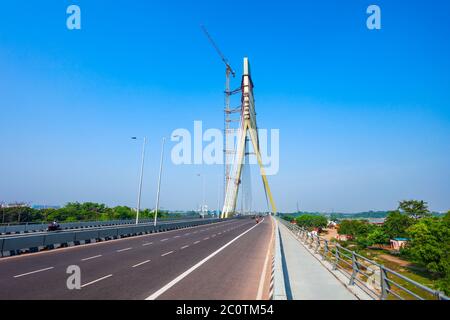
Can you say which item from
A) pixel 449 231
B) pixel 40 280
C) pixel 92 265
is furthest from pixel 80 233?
pixel 449 231

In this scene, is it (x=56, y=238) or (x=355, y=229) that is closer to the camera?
(x=56, y=238)

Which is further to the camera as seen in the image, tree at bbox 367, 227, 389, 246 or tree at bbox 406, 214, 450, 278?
tree at bbox 367, 227, 389, 246

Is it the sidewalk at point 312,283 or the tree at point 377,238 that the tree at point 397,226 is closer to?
the tree at point 377,238

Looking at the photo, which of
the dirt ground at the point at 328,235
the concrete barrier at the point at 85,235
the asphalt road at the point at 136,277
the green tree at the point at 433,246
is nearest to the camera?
the asphalt road at the point at 136,277

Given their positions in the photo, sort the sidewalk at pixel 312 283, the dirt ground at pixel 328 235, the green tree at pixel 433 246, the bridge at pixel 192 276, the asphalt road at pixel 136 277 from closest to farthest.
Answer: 1. the sidewalk at pixel 312 283
2. the bridge at pixel 192 276
3. the asphalt road at pixel 136 277
4. the green tree at pixel 433 246
5. the dirt ground at pixel 328 235

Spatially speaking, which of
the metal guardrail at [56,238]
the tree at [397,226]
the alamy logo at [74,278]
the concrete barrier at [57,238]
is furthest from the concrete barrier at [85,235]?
the tree at [397,226]

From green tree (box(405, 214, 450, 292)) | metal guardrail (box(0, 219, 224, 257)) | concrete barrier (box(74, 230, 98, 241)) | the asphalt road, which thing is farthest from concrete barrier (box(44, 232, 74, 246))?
green tree (box(405, 214, 450, 292))

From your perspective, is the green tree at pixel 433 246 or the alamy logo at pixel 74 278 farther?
the green tree at pixel 433 246

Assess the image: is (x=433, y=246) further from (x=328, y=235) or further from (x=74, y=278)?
(x=328, y=235)

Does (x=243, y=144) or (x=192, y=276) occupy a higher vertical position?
(x=243, y=144)

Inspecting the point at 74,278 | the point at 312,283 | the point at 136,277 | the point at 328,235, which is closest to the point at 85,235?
the point at 74,278

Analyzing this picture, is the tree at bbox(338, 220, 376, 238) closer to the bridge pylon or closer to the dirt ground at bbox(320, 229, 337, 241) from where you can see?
the dirt ground at bbox(320, 229, 337, 241)
